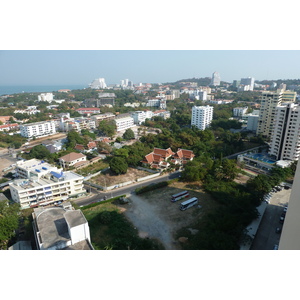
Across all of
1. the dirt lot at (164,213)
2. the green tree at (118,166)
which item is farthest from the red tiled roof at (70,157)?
the dirt lot at (164,213)

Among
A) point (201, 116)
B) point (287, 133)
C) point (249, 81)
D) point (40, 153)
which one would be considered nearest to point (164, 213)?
point (287, 133)

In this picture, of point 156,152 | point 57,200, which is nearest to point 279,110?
point 156,152

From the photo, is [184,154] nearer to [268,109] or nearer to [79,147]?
[79,147]

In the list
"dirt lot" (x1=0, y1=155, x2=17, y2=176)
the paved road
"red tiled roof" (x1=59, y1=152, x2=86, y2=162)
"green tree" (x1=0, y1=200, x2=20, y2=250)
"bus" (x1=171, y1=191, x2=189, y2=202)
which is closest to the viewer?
"green tree" (x1=0, y1=200, x2=20, y2=250)

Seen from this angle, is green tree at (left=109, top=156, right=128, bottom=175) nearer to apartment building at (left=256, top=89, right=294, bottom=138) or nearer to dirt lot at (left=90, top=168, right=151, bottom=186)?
dirt lot at (left=90, top=168, right=151, bottom=186)

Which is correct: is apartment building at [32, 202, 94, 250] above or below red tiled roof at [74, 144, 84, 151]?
above

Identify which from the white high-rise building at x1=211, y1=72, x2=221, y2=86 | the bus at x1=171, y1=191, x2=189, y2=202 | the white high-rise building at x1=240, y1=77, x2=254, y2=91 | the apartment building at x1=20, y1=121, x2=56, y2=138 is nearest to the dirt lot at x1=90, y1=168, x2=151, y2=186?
the bus at x1=171, y1=191, x2=189, y2=202
